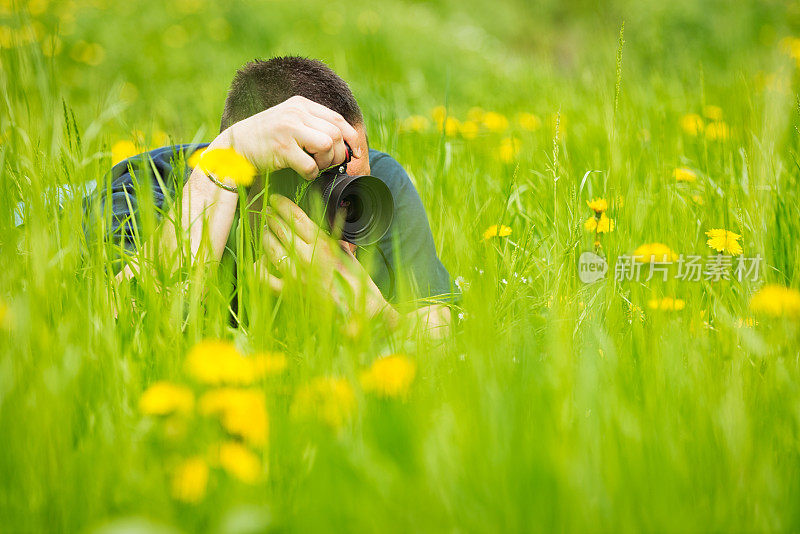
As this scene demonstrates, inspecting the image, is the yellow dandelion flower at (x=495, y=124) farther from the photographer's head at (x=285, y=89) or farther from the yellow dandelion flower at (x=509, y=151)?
the photographer's head at (x=285, y=89)

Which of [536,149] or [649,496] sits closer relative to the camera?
[649,496]

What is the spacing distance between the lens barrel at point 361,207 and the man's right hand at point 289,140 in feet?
0.14

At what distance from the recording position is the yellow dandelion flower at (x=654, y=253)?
1.21 meters

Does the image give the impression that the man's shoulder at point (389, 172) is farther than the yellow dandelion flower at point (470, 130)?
No

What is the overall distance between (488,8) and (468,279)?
1079 centimetres

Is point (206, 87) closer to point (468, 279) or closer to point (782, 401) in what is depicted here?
point (468, 279)

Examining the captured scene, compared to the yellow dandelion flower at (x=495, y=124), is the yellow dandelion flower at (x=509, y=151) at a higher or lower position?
lower

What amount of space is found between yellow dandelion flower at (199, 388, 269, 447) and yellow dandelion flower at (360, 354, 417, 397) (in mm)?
136

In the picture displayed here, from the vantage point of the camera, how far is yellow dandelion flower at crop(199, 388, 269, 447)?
66cm

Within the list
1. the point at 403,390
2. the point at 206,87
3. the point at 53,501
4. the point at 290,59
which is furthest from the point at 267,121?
the point at 206,87

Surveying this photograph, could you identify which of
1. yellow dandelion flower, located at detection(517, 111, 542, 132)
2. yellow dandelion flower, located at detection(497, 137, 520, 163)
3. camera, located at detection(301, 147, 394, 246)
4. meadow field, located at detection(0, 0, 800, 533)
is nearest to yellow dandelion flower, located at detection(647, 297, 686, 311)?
meadow field, located at detection(0, 0, 800, 533)

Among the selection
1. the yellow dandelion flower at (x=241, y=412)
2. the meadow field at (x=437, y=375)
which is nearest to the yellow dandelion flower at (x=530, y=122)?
the meadow field at (x=437, y=375)

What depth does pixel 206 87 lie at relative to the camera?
3.41 meters

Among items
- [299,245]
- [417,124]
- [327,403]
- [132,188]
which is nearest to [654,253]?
[299,245]
